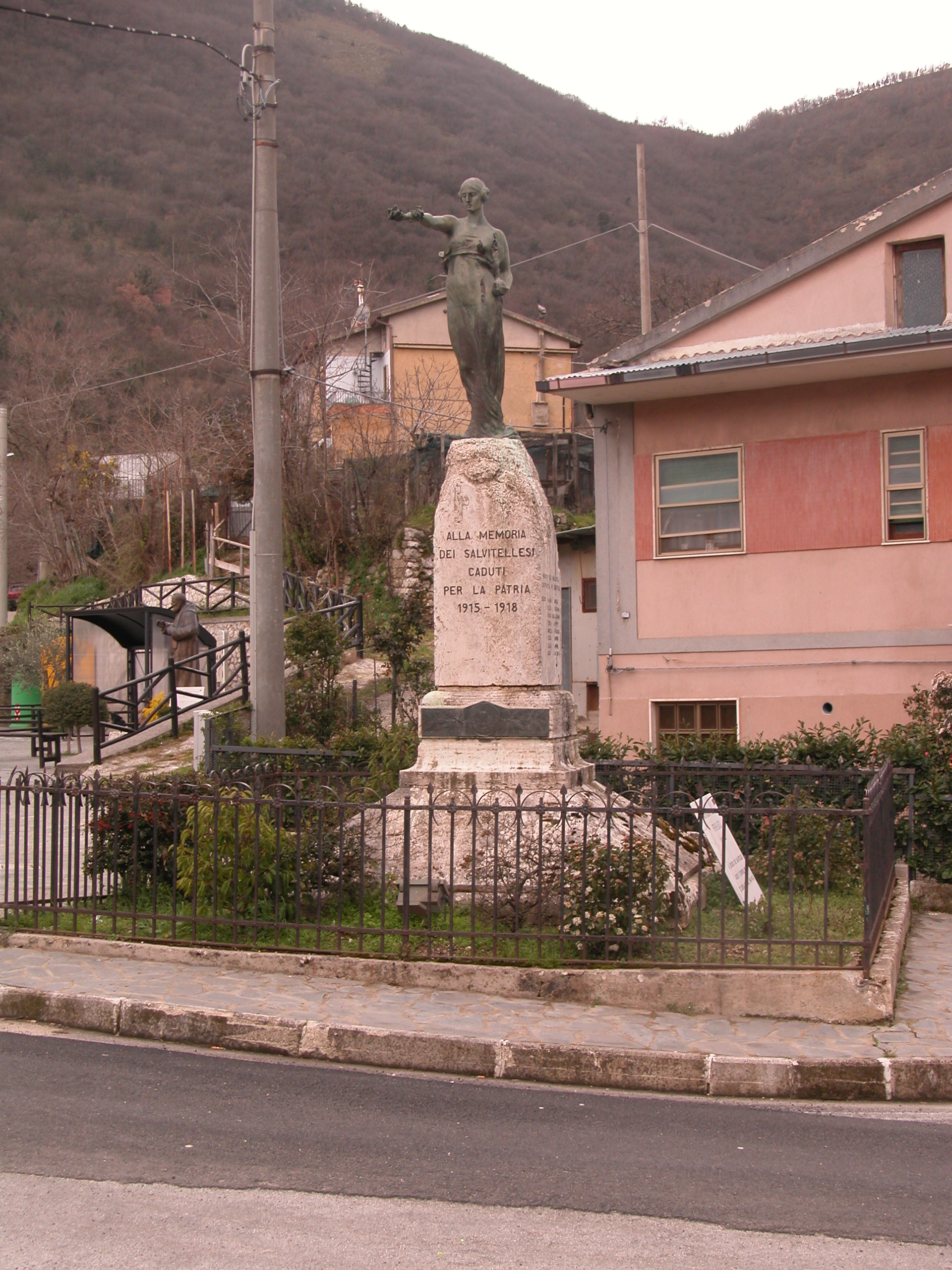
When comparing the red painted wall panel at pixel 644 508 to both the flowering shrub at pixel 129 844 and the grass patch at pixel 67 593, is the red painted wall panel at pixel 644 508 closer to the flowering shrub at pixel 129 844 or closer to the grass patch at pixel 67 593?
the flowering shrub at pixel 129 844

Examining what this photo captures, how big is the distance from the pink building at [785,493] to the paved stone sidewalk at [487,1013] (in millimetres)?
7686

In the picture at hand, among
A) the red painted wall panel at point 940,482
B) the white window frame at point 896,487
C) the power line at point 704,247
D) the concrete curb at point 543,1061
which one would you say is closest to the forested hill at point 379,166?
the power line at point 704,247

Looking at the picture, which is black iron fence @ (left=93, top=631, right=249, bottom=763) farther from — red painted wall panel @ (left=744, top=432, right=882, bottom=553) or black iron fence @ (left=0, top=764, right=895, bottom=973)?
red painted wall panel @ (left=744, top=432, right=882, bottom=553)

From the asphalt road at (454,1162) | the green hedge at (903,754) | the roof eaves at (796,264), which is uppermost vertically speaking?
the roof eaves at (796,264)

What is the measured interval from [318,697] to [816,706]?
6205 millimetres

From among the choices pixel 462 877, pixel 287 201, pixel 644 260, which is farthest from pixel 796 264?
pixel 287 201

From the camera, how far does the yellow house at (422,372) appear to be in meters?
31.0

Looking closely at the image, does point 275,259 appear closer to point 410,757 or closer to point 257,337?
point 257,337

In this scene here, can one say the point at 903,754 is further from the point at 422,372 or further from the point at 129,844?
the point at 422,372

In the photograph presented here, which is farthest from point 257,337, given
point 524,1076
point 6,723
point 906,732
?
point 6,723

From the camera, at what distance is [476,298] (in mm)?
10008

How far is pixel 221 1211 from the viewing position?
178 inches

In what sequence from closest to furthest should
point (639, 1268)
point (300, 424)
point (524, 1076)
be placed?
point (639, 1268) < point (524, 1076) < point (300, 424)

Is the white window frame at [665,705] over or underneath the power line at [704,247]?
underneath
